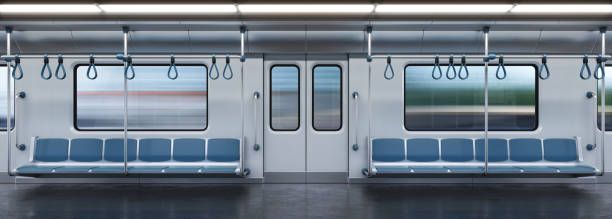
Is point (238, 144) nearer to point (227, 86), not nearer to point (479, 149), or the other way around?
point (227, 86)

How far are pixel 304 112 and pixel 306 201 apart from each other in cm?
148

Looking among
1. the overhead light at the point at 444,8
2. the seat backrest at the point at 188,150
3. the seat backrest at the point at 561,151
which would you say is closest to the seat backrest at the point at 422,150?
the seat backrest at the point at 561,151

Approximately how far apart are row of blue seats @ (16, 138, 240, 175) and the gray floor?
33 centimetres

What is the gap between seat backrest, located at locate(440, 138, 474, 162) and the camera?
640 centimetres

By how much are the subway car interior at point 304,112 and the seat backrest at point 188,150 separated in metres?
0.02

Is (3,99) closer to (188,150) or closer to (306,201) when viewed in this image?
(188,150)

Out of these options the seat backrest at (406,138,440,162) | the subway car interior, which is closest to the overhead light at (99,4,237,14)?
the subway car interior

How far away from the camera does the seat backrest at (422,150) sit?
639cm

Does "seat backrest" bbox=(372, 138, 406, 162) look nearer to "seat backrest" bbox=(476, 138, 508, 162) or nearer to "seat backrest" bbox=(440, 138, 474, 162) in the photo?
"seat backrest" bbox=(440, 138, 474, 162)

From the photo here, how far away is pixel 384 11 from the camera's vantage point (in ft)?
16.8

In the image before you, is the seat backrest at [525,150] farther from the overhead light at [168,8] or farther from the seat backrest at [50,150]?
the seat backrest at [50,150]

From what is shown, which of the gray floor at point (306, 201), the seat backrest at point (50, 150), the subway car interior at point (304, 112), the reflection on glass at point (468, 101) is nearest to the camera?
the gray floor at point (306, 201)

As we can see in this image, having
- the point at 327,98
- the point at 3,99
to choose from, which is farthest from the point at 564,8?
the point at 3,99

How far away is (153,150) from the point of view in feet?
21.0
